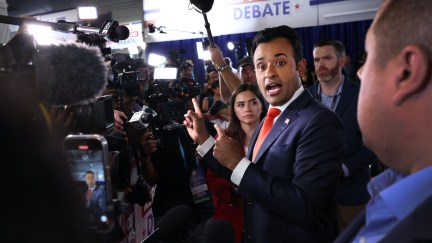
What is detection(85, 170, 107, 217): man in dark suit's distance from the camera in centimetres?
81

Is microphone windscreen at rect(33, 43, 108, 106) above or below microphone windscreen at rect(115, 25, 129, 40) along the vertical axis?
below

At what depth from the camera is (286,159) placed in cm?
129

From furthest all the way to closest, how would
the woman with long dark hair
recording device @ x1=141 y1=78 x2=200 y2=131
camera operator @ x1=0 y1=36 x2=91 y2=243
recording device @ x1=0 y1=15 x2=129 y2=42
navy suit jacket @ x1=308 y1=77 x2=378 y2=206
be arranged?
recording device @ x1=141 y1=78 x2=200 y2=131 → navy suit jacket @ x1=308 y1=77 x2=378 y2=206 → the woman with long dark hair → recording device @ x1=0 y1=15 x2=129 y2=42 → camera operator @ x1=0 y1=36 x2=91 y2=243

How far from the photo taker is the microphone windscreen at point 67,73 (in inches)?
27.6

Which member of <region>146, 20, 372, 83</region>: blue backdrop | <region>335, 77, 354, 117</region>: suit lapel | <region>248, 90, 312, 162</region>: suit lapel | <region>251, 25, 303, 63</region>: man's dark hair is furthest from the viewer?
<region>146, 20, 372, 83</region>: blue backdrop

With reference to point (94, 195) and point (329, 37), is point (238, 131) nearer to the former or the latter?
point (94, 195)

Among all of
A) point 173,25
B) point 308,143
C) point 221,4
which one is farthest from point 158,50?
point 308,143

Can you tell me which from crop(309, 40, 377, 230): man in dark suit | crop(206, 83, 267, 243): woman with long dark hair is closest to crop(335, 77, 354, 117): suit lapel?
crop(309, 40, 377, 230): man in dark suit

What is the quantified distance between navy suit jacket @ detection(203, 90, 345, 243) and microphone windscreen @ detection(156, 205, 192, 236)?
0.40 meters

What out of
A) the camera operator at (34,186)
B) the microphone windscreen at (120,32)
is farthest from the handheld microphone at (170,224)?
the microphone windscreen at (120,32)

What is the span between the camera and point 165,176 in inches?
109

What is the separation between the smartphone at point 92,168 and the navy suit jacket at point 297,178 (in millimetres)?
514

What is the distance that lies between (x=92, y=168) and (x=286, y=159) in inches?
26.6

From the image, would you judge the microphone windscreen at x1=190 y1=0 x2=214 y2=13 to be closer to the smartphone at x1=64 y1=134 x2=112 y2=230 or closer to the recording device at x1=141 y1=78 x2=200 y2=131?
the recording device at x1=141 y1=78 x2=200 y2=131
